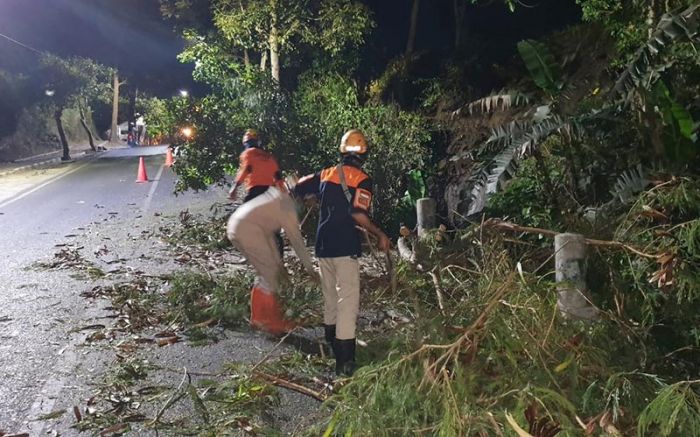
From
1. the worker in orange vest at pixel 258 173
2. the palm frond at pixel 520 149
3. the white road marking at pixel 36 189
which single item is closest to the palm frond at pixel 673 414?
the palm frond at pixel 520 149

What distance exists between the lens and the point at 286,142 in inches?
431

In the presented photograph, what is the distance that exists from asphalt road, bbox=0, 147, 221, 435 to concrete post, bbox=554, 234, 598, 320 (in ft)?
11.9

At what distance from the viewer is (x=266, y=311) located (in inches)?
237

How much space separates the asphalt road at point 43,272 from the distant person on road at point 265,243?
1622mm

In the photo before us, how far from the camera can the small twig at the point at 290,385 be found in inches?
182

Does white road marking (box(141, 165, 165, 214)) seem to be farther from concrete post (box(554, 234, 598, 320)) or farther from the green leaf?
concrete post (box(554, 234, 598, 320))

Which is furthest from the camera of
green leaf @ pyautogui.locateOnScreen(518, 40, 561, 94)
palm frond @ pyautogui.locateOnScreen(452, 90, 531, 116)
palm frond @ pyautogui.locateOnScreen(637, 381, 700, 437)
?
palm frond @ pyautogui.locateOnScreen(452, 90, 531, 116)

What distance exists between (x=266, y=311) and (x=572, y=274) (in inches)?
108

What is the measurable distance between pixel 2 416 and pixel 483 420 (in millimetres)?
3268

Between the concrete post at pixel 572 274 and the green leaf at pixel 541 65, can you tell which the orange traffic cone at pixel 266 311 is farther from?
the green leaf at pixel 541 65

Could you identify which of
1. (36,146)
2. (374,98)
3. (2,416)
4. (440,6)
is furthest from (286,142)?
(36,146)

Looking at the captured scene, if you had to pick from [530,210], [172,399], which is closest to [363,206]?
[172,399]

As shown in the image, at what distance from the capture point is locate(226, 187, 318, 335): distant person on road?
6016mm

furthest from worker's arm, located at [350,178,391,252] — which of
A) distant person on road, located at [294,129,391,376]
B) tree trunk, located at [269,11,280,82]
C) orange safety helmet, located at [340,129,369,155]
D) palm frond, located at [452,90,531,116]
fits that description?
tree trunk, located at [269,11,280,82]
